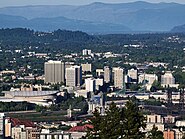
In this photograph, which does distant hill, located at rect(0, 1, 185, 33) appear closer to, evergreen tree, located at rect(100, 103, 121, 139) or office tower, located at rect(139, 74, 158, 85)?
office tower, located at rect(139, 74, 158, 85)

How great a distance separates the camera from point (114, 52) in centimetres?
5888

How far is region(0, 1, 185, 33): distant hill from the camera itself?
134350mm

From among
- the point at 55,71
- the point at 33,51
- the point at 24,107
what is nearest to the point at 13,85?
the point at 55,71

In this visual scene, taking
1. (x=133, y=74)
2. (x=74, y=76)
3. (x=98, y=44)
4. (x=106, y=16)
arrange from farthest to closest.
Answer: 1. (x=106, y=16)
2. (x=98, y=44)
3. (x=133, y=74)
4. (x=74, y=76)

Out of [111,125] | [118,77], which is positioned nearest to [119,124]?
[111,125]

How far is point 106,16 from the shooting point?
161625 millimetres

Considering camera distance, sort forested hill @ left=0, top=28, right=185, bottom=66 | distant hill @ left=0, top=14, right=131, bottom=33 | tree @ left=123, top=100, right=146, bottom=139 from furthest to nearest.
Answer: distant hill @ left=0, top=14, right=131, bottom=33 → forested hill @ left=0, top=28, right=185, bottom=66 → tree @ left=123, top=100, right=146, bottom=139

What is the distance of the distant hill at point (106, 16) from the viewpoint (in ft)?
441

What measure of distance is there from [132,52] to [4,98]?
28.0 m

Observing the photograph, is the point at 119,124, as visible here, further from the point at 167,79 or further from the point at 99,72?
the point at 99,72

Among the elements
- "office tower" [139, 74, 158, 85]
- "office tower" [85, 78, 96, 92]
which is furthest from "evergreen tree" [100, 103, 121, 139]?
"office tower" [139, 74, 158, 85]

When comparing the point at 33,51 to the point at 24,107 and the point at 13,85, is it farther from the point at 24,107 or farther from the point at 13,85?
the point at 24,107

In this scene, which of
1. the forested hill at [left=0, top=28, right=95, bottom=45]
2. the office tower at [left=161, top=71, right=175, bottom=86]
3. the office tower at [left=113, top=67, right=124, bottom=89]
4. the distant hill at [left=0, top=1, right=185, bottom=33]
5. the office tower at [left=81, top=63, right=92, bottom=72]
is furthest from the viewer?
the distant hill at [left=0, top=1, right=185, bottom=33]

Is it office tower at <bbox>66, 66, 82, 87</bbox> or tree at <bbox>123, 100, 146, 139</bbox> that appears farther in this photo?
office tower at <bbox>66, 66, 82, 87</bbox>
